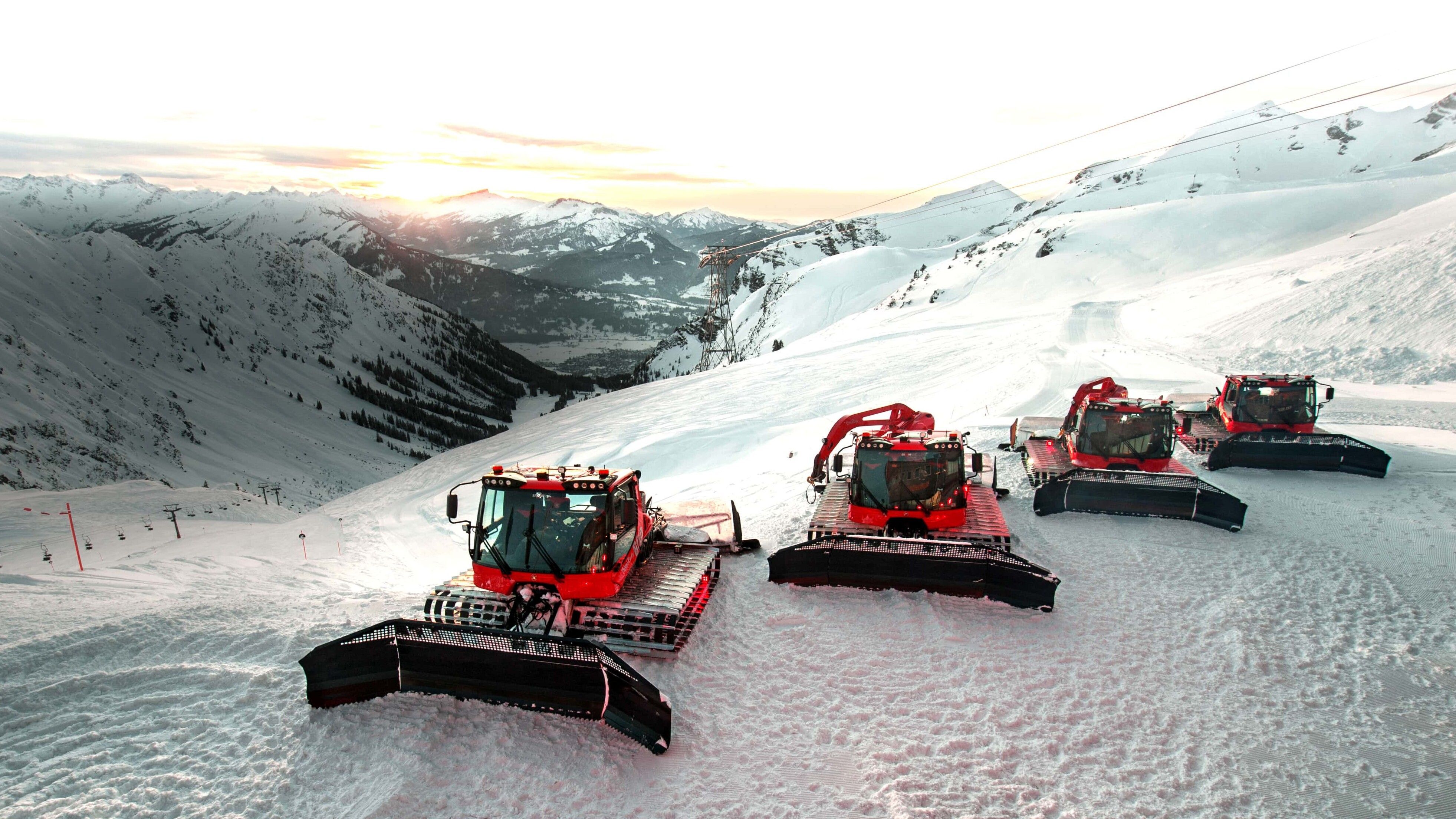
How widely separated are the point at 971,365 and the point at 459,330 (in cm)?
15605

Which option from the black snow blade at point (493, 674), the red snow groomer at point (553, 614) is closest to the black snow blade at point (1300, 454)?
the red snow groomer at point (553, 614)

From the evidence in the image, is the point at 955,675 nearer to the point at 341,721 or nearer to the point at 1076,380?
the point at 341,721

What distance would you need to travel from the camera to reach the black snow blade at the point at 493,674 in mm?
6148

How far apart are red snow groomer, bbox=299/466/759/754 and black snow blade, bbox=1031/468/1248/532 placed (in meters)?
6.33

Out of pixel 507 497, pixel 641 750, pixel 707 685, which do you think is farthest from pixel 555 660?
pixel 507 497

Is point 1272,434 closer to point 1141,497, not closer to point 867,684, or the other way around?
point 1141,497

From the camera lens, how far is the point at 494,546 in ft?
26.2

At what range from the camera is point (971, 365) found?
100.0 feet

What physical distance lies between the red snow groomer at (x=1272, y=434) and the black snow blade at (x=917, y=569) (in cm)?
836

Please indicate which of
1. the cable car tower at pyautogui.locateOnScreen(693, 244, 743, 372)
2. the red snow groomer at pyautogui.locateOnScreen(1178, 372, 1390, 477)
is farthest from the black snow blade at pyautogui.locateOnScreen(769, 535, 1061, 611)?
the cable car tower at pyautogui.locateOnScreen(693, 244, 743, 372)

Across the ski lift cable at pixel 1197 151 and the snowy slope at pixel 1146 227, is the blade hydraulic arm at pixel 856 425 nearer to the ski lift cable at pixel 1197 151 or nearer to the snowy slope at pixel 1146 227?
the snowy slope at pixel 1146 227

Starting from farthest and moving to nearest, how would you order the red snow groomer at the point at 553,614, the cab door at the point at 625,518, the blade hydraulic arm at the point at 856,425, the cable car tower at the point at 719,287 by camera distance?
the cable car tower at the point at 719,287 → the blade hydraulic arm at the point at 856,425 → the cab door at the point at 625,518 → the red snow groomer at the point at 553,614

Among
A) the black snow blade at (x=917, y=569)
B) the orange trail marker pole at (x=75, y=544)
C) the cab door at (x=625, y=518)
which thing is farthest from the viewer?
the orange trail marker pole at (x=75, y=544)

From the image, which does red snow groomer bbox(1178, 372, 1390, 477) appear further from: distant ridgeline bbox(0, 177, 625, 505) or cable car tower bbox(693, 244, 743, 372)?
distant ridgeline bbox(0, 177, 625, 505)
